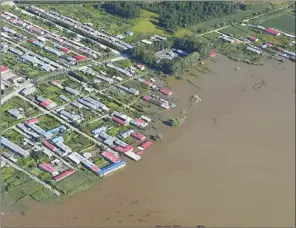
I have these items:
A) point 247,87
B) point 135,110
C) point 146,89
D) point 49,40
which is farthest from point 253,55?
point 49,40

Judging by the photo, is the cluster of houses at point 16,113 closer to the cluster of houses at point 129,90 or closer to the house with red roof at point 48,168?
the house with red roof at point 48,168

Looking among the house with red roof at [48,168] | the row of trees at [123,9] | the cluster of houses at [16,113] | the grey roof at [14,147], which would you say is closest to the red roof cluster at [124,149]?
the house with red roof at [48,168]

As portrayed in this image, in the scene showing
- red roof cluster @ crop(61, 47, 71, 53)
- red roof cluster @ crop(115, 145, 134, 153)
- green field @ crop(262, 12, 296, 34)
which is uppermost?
green field @ crop(262, 12, 296, 34)

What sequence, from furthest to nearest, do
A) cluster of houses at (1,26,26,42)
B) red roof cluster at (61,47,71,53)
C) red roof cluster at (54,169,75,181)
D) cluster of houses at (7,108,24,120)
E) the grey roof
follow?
cluster of houses at (1,26,26,42)
red roof cluster at (61,47,71,53)
cluster of houses at (7,108,24,120)
the grey roof
red roof cluster at (54,169,75,181)

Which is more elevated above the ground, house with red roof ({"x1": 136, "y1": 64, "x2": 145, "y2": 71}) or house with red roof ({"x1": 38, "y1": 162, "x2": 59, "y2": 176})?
house with red roof ({"x1": 136, "y1": 64, "x2": 145, "y2": 71})

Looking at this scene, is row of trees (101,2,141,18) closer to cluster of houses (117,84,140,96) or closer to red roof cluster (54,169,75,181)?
cluster of houses (117,84,140,96)

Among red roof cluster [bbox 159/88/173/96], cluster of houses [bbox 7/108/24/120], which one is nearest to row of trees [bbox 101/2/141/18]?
red roof cluster [bbox 159/88/173/96]

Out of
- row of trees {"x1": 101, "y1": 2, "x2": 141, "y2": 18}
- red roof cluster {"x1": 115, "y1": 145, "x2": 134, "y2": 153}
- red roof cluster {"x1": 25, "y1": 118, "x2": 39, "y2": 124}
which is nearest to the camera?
red roof cluster {"x1": 115, "y1": 145, "x2": 134, "y2": 153}
